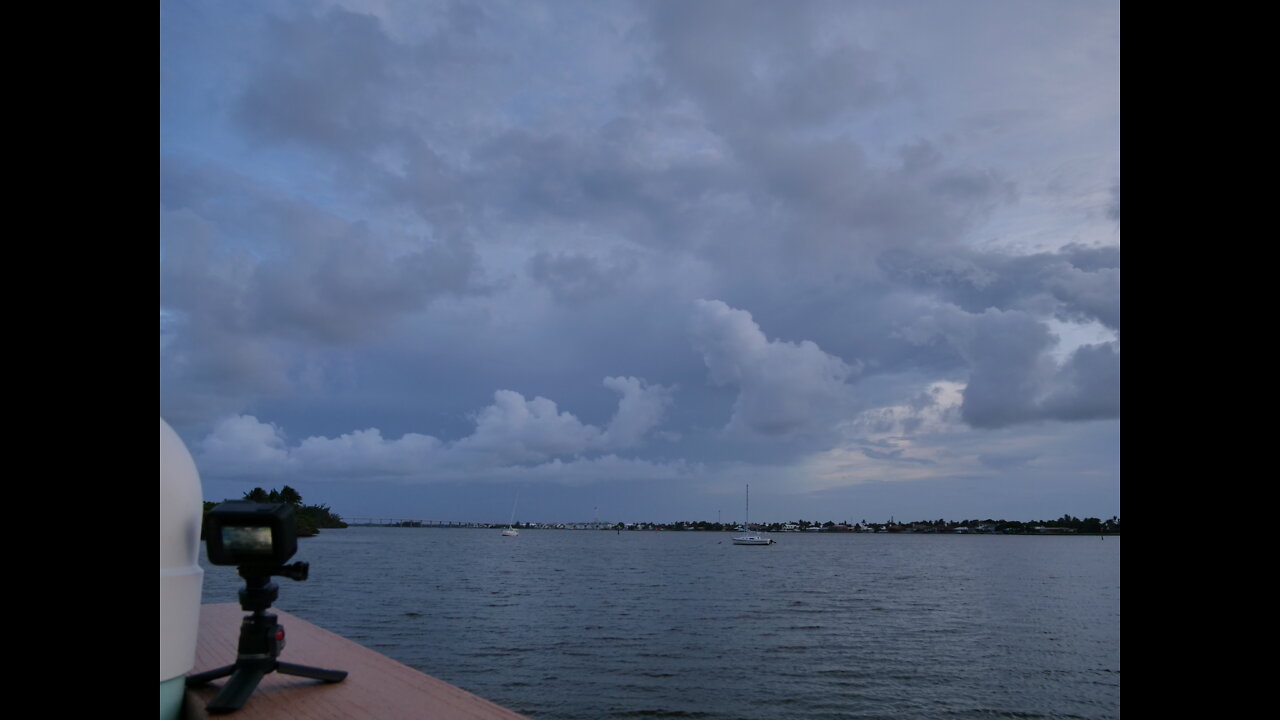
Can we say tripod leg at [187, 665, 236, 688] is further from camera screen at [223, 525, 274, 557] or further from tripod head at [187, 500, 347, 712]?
camera screen at [223, 525, 274, 557]

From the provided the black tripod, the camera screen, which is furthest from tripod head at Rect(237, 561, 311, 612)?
the camera screen

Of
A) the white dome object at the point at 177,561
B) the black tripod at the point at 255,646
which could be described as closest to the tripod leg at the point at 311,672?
the black tripod at the point at 255,646

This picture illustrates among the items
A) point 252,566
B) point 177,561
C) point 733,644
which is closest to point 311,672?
point 252,566

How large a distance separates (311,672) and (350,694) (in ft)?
1.35

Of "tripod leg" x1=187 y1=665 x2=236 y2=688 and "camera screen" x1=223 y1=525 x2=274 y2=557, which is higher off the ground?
"camera screen" x1=223 y1=525 x2=274 y2=557

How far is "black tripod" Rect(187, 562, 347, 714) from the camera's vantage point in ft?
15.4

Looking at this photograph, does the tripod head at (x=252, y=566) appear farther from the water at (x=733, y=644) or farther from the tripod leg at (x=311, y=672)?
the water at (x=733, y=644)

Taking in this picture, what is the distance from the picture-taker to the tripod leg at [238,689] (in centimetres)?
454

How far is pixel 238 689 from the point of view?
185 inches
